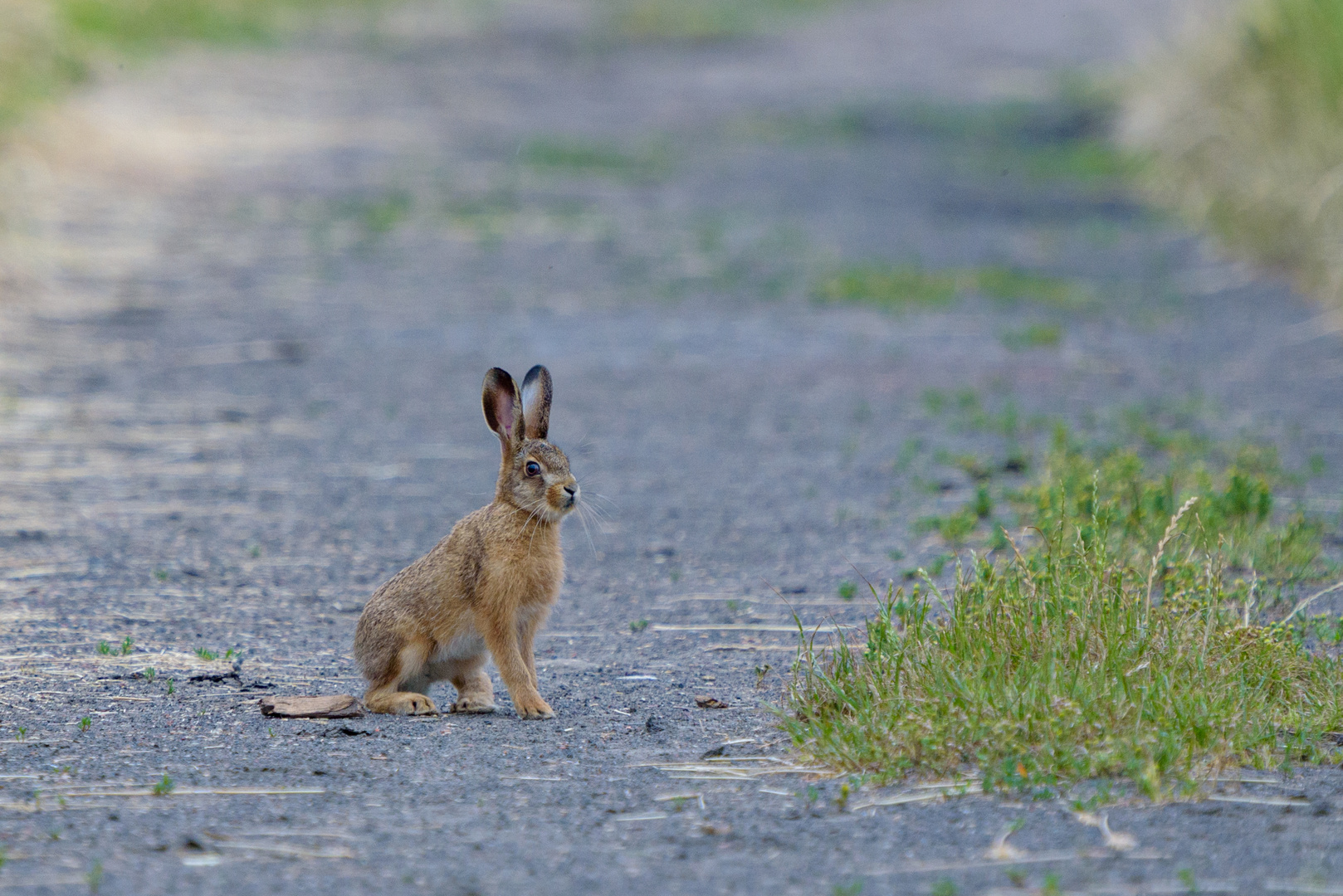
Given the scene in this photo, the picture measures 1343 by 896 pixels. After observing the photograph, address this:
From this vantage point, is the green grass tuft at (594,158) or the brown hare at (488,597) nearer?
the brown hare at (488,597)

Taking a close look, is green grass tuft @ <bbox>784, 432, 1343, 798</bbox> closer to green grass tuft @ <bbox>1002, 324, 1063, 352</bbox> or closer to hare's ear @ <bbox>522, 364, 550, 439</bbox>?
hare's ear @ <bbox>522, 364, 550, 439</bbox>

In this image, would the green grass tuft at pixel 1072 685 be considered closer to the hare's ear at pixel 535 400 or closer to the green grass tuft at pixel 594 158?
the hare's ear at pixel 535 400

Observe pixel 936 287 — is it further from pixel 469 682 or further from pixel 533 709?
pixel 533 709

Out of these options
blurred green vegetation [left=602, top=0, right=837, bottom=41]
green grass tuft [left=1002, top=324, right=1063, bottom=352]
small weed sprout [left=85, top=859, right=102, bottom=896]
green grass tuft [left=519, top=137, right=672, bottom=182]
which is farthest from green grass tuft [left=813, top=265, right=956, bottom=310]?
blurred green vegetation [left=602, top=0, right=837, bottom=41]

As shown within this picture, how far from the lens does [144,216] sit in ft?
52.2

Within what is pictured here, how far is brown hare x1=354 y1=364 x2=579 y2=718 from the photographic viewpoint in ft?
17.7

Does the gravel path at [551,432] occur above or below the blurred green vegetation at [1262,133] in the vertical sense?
below

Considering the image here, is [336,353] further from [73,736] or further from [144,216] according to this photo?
[73,736]

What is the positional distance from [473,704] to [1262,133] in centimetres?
1157

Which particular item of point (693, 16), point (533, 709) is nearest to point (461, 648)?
point (533, 709)

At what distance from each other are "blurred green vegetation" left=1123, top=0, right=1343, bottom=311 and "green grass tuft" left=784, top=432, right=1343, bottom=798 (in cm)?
830

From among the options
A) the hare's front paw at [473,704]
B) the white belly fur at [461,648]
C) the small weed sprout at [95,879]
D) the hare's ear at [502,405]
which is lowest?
the small weed sprout at [95,879]

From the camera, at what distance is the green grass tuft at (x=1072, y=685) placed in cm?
457

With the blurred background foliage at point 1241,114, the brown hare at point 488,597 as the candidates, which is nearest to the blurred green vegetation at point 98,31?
the blurred background foliage at point 1241,114
